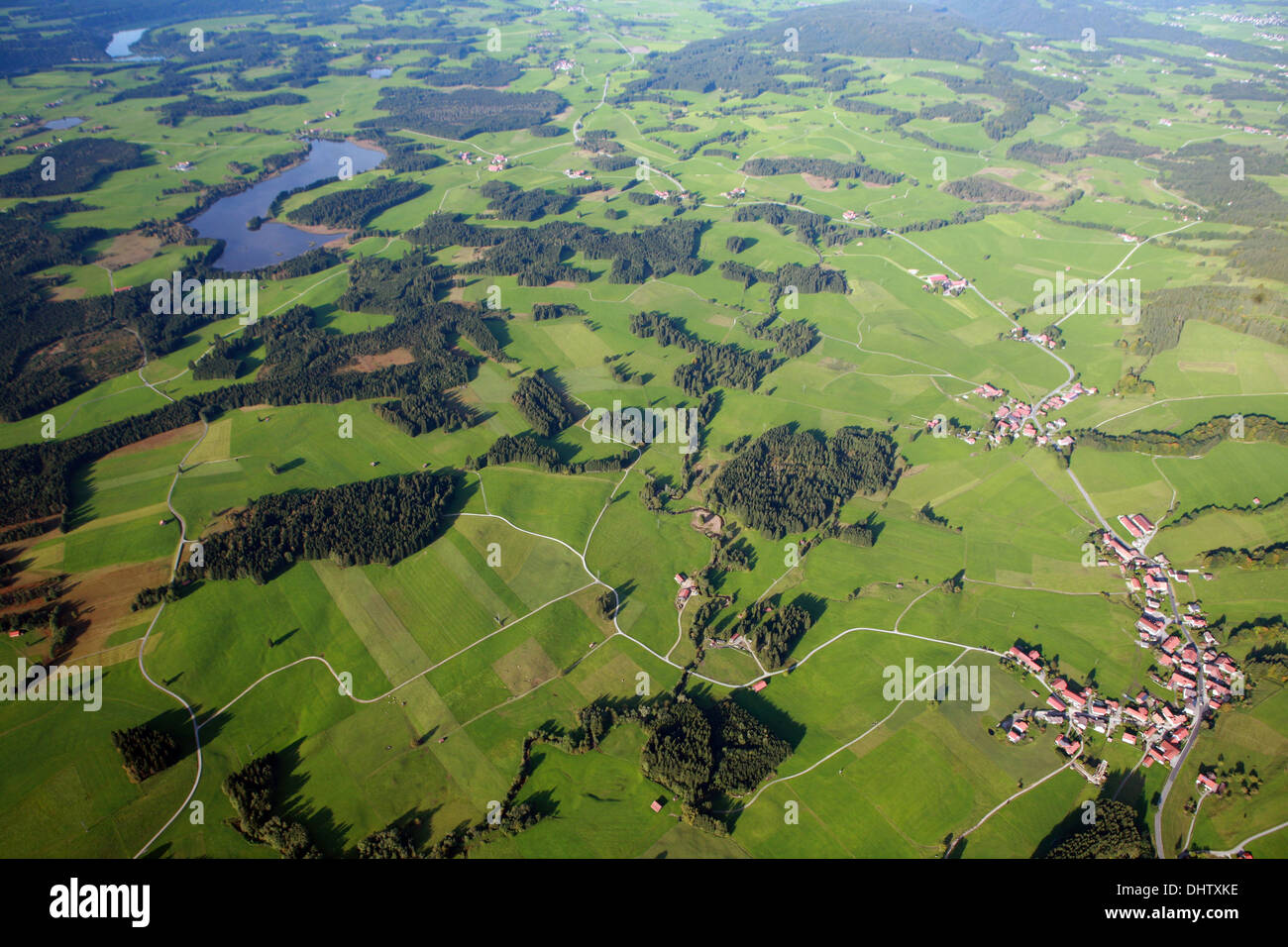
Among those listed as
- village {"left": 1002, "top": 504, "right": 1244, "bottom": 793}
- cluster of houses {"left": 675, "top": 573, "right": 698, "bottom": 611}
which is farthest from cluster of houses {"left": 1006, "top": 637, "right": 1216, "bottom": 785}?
cluster of houses {"left": 675, "top": 573, "right": 698, "bottom": 611}

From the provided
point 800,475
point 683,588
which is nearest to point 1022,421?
point 800,475

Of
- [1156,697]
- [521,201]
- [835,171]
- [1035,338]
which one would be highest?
[835,171]

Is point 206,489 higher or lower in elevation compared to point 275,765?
higher

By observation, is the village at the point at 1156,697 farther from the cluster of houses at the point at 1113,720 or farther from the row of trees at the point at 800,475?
the row of trees at the point at 800,475

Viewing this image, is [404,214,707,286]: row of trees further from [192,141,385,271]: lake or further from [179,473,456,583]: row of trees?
[179,473,456,583]: row of trees

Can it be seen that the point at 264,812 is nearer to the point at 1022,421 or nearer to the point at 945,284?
the point at 1022,421
